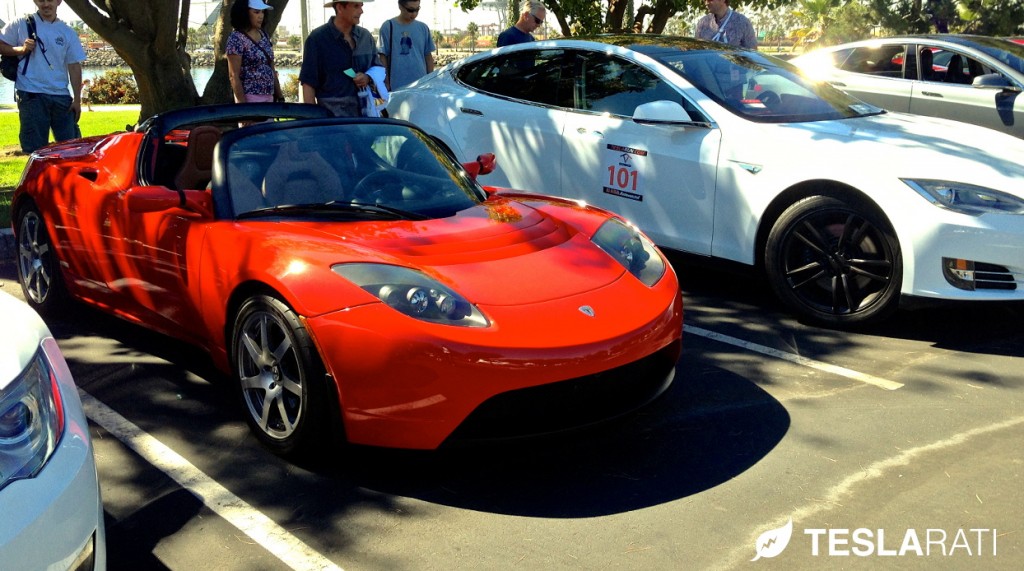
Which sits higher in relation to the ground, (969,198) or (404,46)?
(404,46)

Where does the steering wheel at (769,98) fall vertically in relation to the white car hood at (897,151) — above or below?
above

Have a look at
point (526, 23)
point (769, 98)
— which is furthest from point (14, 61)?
point (769, 98)

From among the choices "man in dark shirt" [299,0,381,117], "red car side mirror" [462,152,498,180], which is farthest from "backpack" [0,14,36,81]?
"red car side mirror" [462,152,498,180]

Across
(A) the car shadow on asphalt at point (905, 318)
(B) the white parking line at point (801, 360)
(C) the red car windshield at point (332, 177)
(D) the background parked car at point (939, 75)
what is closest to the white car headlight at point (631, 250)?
(C) the red car windshield at point (332, 177)

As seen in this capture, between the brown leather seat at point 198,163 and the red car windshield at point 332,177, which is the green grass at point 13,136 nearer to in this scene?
the brown leather seat at point 198,163

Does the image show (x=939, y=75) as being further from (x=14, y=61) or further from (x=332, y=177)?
(x=14, y=61)

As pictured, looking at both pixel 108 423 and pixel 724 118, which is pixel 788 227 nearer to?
pixel 724 118

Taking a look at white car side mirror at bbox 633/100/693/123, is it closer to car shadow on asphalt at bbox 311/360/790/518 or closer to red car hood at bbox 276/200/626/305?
red car hood at bbox 276/200/626/305

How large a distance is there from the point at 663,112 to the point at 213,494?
338cm

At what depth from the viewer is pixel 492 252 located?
13.6ft

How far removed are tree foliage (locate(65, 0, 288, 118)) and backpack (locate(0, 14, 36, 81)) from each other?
2.42m

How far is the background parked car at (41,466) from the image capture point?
2137 millimetres

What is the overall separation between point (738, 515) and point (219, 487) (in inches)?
71.9

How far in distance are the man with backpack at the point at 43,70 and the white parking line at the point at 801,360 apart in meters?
6.59
